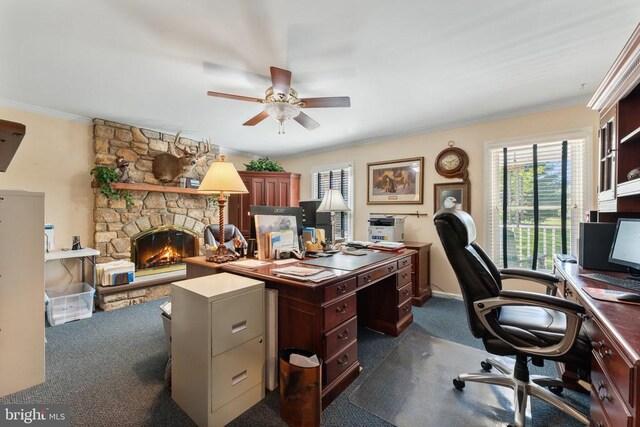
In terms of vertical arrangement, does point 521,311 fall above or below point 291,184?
below

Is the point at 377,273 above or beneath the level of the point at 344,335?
above

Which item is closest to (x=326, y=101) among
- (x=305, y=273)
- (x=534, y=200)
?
(x=305, y=273)

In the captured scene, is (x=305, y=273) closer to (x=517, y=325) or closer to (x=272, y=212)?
(x=272, y=212)

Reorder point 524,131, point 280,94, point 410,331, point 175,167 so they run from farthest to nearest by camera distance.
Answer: point 175,167 → point 524,131 → point 410,331 → point 280,94

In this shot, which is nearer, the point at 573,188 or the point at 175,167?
the point at 573,188

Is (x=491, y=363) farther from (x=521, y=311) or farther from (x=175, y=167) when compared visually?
(x=175, y=167)

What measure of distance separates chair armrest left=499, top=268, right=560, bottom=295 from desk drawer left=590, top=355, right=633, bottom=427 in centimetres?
77

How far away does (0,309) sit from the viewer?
1.71 m

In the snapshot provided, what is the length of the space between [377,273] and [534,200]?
97.0 inches

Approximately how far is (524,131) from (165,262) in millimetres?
5338

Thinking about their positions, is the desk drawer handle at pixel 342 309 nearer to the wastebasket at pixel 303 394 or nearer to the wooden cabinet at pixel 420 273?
the wastebasket at pixel 303 394

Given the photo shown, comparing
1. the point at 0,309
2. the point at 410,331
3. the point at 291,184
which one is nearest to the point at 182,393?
the point at 0,309

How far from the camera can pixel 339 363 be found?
1.73 meters

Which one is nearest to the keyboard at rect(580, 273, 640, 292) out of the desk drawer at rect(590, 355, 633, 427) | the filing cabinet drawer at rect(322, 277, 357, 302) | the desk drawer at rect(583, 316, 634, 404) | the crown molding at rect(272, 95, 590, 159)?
the desk drawer at rect(583, 316, 634, 404)
